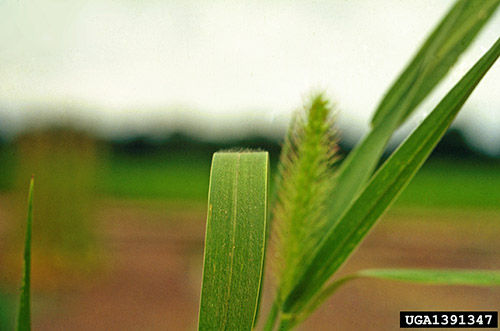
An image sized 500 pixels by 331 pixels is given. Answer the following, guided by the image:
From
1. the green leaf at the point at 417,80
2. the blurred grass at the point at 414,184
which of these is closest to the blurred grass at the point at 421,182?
the blurred grass at the point at 414,184

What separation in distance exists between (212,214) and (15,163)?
624cm

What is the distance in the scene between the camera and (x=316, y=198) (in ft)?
1.58

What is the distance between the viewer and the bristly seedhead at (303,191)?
0.46 meters

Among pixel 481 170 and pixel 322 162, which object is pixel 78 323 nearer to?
pixel 322 162

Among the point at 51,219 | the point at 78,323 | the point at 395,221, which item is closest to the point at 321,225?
the point at 51,219

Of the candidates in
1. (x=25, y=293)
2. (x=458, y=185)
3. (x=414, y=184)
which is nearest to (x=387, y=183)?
(x=25, y=293)

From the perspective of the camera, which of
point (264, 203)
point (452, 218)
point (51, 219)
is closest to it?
point (264, 203)

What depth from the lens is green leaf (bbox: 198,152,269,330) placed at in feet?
1.04

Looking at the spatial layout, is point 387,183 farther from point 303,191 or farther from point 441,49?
point 441,49

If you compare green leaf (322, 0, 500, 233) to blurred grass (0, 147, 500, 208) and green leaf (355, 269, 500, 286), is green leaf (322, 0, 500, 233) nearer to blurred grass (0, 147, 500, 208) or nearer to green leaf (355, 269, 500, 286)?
green leaf (355, 269, 500, 286)

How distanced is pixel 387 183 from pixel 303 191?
0.32 ft

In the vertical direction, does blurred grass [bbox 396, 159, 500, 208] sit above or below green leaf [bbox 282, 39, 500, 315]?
above

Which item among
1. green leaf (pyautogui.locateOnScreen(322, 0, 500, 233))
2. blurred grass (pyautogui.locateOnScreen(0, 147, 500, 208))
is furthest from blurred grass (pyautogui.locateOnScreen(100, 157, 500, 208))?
green leaf (pyautogui.locateOnScreen(322, 0, 500, 233))

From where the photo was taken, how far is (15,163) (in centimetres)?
570
